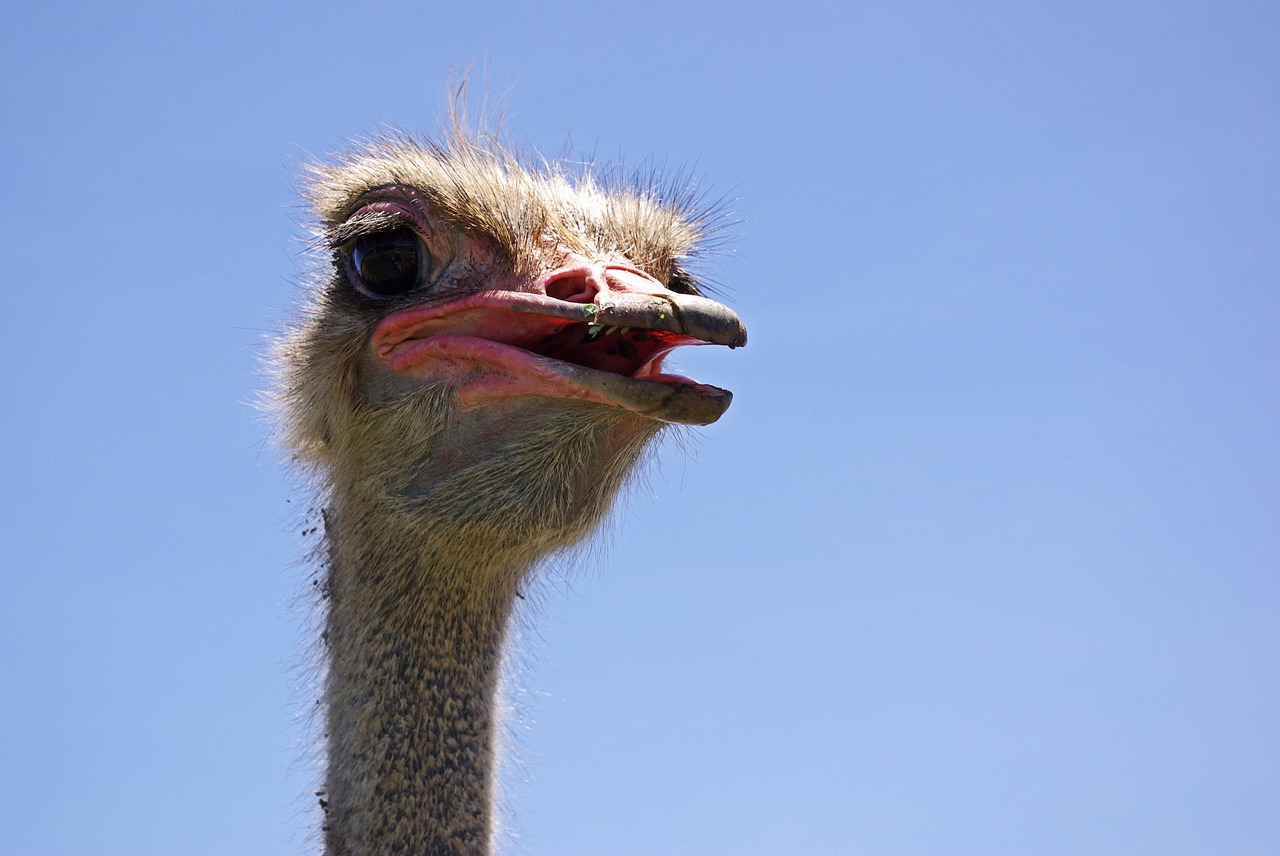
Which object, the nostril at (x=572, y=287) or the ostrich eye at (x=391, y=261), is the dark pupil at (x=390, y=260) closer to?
the ostrich eye at (x=391, y=261)

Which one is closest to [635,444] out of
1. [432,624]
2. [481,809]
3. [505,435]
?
[505,435]

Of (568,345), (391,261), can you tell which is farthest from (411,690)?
(391,261)

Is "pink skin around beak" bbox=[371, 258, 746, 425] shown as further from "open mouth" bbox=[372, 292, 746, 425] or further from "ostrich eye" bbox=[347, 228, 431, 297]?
"ostrich eye" bbox=[347, 228, 431, 297]

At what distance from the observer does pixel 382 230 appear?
3.83 meters

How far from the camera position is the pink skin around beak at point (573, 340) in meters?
3.10

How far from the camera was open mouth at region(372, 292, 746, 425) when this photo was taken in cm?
309

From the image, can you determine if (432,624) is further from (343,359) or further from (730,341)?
(730,341)

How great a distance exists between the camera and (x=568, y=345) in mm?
3527

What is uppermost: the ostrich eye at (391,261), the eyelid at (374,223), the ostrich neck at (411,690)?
A: the eyelid at (374,223)

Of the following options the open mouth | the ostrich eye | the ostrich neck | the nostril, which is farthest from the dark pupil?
the ostrich neck

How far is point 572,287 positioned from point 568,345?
150 millimetres

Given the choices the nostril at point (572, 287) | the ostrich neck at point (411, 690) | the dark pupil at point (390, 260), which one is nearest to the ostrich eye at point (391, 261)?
the dark pupil at point (390, 260)

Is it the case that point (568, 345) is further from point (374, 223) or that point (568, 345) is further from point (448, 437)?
point (374, 223)

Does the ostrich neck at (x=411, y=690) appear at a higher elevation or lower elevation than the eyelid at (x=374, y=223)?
lower
